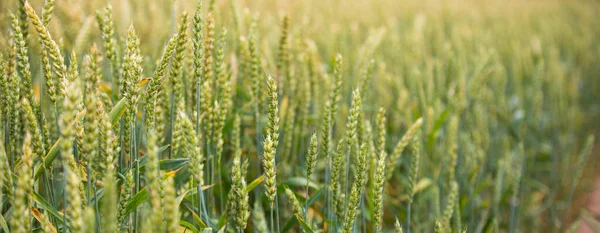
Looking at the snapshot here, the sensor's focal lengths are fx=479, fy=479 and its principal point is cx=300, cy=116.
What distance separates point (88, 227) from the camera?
60 centimetres

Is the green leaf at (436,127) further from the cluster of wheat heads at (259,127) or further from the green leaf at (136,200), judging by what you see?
the green leaf at (136,200)

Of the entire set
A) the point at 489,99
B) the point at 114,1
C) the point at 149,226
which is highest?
the point at 114,1

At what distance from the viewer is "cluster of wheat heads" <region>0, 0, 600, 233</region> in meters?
0.83

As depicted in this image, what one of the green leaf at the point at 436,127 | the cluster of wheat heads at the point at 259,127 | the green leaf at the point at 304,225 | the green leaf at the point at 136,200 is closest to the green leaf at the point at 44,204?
the cluster of wheat heads at the point at 259,127

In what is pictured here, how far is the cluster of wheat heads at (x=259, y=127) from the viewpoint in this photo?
832mm

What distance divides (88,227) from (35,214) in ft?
1.25

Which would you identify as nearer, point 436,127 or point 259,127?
point 259,127

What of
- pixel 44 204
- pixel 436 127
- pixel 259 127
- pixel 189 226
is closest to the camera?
pixel 44 204

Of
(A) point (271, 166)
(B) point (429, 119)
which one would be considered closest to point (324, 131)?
(A) point (271, 166)

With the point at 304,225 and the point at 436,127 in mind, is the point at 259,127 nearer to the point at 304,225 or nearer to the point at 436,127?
the point at 304,225

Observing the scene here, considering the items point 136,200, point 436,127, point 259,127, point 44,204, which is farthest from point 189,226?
point 436,127

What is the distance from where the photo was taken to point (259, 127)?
4.42 feet

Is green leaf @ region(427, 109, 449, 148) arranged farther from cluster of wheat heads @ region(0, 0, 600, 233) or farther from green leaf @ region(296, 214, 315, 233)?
green leaf @ region(296, 214, 315, 233)

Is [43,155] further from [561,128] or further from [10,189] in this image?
[561,128]
